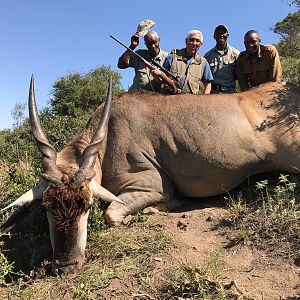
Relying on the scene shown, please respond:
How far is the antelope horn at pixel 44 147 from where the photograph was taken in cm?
527

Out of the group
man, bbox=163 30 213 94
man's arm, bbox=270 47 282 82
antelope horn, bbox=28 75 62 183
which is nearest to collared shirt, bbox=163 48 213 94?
man, bbox=163 30 213 94

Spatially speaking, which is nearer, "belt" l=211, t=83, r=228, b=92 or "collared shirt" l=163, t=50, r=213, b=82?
"collared shirt" l=163, t=50, r=213, b=82

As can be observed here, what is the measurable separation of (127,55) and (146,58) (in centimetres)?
43

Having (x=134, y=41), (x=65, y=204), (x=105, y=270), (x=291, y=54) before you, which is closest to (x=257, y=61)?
(x=134, y=41)

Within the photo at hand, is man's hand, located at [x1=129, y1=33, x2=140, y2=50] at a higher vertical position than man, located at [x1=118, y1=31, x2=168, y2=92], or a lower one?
higher

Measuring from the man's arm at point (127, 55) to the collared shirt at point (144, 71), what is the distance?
91mm

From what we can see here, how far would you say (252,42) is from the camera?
28.7 ft

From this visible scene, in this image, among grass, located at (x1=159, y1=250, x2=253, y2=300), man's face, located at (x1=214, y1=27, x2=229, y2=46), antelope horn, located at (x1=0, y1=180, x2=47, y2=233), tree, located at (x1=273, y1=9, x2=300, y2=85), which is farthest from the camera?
tree, located at (x1=273, y1=9, x2=300, y2=85)

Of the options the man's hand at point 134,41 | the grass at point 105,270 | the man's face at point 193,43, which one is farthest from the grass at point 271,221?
the man's hand at point 134,41

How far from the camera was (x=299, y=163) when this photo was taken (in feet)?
21.3

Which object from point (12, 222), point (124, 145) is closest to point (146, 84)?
point (124, 145)

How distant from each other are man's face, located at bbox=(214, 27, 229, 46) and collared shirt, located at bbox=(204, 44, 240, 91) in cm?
19

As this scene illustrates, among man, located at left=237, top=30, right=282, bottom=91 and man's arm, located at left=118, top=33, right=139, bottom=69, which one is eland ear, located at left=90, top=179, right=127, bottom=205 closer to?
man's arm, located at left=118, top=33, right=139, bottom=69

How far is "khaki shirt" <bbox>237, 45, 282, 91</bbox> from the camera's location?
8867mm
